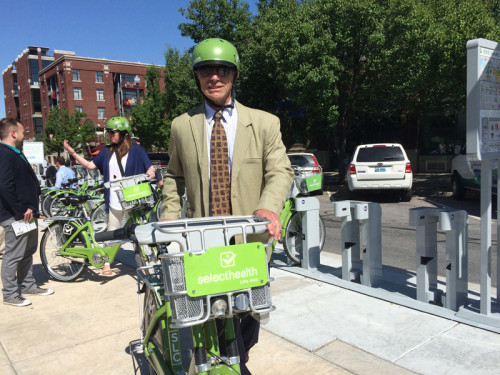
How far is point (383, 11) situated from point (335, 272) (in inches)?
506

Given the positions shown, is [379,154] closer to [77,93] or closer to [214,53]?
[214,53]

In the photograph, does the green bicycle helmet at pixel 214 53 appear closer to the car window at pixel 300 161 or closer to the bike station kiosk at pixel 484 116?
the bike station kiosk at pixel 484 116

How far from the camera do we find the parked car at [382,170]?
40.6 feet

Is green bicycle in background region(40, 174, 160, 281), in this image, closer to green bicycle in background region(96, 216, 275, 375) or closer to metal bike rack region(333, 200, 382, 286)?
metal bike rack region(333, 200, 382, 286)

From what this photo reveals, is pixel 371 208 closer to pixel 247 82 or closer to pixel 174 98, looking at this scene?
pixel 247 82

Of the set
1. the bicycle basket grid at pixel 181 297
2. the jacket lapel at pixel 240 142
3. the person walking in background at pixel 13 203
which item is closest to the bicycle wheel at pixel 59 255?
the person walking in background at pixel 13 203

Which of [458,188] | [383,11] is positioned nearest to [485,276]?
[458,188]

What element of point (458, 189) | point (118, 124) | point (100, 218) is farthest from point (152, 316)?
point (458, 189)

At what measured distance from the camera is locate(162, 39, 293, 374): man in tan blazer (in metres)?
2.42

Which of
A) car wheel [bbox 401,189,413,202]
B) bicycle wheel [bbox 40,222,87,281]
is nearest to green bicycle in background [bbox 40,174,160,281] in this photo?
bicycle wheel [bbox 40,222,87,281]

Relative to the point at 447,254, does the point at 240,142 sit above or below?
above

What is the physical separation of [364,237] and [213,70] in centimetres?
296

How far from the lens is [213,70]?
94.4 inches

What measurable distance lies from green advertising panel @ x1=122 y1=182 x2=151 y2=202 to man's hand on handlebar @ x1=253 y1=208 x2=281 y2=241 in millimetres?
3438
